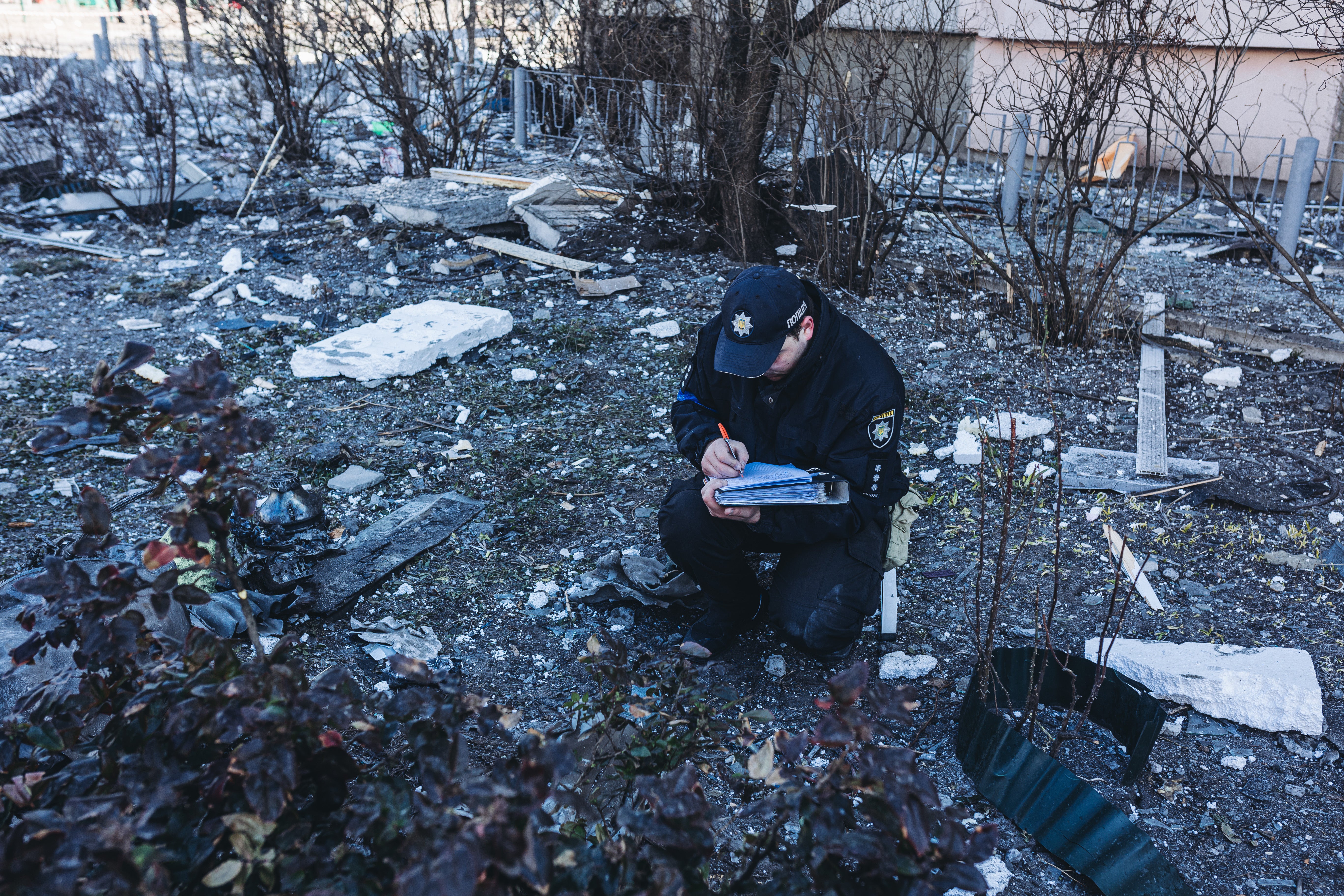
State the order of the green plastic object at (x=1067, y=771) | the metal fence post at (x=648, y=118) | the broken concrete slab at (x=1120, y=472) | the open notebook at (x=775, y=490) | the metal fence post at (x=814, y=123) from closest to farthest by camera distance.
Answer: the green plastic object at (x=1067, y=771)
the open notebook at (x=775, y=490)
the broken concrete slab at (x=1120, y=472)
the metal fence post at (x=814, y=123)
the metal fence post at (x=648, y=118)

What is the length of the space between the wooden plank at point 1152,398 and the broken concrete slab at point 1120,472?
35 mm

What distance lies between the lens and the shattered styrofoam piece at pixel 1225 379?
4879mm

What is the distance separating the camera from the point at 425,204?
7633 mm

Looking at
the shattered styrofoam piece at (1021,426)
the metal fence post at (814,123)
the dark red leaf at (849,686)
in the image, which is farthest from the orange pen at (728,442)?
the metal fence post at (814,123)

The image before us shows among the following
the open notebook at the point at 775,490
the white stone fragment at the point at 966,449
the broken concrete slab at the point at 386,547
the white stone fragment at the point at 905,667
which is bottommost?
the white stone fragment at the point at 905,667

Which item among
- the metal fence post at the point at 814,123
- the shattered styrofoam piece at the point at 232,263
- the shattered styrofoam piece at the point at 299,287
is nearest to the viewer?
the metal fence post at the point at 814,123

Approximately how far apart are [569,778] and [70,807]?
4.25 feet

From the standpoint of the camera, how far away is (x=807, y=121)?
618 centimetres

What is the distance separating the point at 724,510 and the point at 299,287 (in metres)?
4.75

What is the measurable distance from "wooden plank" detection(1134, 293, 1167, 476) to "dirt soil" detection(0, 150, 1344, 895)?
3.6 inches

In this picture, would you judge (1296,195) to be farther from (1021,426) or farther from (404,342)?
(404,342)

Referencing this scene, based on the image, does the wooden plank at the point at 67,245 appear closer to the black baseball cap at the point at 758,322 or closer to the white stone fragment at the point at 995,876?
the black baseball cap at the point at 758,322

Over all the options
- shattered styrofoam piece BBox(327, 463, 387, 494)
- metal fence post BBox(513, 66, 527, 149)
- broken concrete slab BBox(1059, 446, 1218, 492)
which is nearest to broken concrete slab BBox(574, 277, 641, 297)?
shattered styrofoam piece BBox(327, 463, 387, 494)

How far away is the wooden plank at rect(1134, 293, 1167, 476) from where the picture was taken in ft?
13.4
